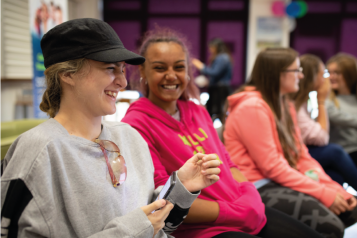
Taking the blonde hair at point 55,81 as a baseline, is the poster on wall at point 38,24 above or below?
above

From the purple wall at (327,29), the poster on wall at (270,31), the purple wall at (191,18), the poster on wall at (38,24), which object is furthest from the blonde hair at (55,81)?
the purple wall at (327,29)

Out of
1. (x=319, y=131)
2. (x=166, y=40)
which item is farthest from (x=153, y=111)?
(x=319, y=131)

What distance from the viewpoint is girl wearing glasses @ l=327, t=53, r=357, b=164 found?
2520 mm

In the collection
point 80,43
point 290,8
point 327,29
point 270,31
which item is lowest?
point 80,43

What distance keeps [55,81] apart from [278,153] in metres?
1.31

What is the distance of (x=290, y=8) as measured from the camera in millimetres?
6754

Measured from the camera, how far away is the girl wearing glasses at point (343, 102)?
2.52 m

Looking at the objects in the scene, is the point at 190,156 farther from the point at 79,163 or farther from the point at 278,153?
the point at 278,153

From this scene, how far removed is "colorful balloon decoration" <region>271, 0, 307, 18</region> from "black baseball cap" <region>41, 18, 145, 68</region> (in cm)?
682

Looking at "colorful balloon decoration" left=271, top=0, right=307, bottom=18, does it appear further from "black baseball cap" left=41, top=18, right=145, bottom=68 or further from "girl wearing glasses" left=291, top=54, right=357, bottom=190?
"black baseball cap" left=41, top=18, right=145, bottom=68

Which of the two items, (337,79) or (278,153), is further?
(337,79)

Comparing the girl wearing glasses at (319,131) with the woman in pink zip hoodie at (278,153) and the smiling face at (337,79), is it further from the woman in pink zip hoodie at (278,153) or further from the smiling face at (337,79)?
the smiling face at (337,79)

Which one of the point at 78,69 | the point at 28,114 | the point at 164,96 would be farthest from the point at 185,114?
the point at 28,114

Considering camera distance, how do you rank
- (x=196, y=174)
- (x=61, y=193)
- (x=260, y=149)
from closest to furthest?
(x=61, y=193) < (x=196, y=174) < (x=260, y=149)
